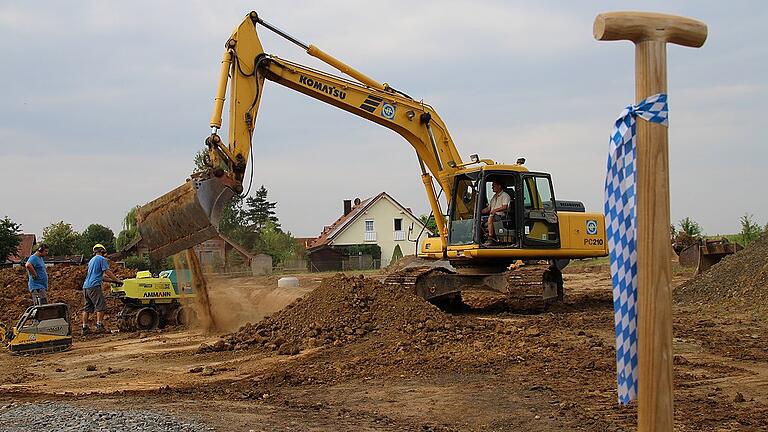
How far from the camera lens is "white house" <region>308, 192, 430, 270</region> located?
204 ft

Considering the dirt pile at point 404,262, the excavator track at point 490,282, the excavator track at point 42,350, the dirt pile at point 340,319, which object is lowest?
the excavator track at point 42,350

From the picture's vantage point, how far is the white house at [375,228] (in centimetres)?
6209

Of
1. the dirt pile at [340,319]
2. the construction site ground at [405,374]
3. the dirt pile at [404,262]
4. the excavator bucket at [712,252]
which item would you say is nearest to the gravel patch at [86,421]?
the construction site ground at [405,374]

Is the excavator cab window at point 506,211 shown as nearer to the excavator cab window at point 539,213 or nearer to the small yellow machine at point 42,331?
the excavator cab window at point 539,213

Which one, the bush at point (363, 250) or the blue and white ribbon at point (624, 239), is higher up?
the bush at point (363, 250)

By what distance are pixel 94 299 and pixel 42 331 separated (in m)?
2.78

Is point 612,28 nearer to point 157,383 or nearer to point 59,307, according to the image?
point 157,383

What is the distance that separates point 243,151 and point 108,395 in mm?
6233

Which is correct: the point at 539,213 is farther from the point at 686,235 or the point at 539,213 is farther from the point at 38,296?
the point at 686,235

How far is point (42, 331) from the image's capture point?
511 inches

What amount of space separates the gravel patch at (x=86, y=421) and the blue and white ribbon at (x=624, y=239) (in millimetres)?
4013

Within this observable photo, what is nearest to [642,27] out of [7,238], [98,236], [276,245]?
[7,238]

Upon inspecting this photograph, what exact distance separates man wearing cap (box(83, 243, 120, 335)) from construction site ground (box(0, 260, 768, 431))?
0.93 m

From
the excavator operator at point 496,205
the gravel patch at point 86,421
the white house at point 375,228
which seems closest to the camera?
the gravel patch at point 86,421
